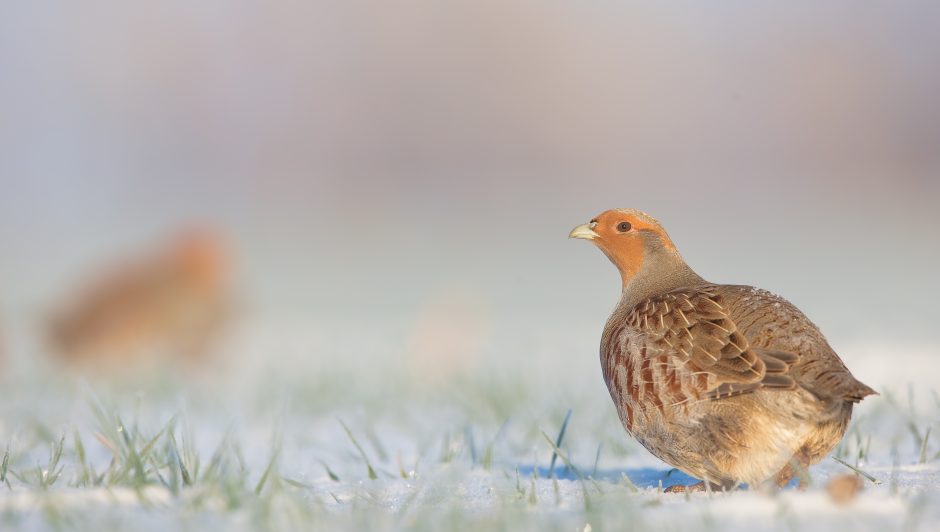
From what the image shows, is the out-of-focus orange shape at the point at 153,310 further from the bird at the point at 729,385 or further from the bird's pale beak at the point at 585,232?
the bird at the point at 729,385

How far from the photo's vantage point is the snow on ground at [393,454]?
2330 mm

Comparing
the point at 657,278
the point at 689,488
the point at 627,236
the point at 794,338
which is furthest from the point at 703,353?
the point at 627,236

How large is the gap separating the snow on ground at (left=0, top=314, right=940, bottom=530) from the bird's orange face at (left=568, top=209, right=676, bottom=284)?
689mm

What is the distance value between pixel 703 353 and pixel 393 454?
1469 millimetres

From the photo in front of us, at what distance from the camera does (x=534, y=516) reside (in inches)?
Answer: 95.5

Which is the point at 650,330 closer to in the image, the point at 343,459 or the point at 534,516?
the point at 534,516

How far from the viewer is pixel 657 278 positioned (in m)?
3.65

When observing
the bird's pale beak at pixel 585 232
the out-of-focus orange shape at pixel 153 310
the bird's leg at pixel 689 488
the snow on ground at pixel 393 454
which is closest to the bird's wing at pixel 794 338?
the snow on ground at pixel 393 454

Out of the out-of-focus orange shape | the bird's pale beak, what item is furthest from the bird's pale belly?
the out-of-focus orange shape

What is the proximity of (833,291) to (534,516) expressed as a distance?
32.9ft

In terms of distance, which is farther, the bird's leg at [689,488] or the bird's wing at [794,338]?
the bird's leg at [689,488]

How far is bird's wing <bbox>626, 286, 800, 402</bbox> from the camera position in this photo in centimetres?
284

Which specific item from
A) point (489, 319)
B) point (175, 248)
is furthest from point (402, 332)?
point (175, 248)

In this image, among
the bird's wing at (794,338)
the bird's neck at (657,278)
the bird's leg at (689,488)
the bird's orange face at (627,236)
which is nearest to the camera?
the bird's wing at (794,338)
